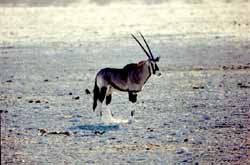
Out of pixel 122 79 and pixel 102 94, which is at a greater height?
pixel 122 79

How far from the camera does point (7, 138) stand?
1019cm

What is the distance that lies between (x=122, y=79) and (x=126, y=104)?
1636 mm

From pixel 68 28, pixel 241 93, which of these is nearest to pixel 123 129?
pixel 241 93

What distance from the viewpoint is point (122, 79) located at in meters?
11.7

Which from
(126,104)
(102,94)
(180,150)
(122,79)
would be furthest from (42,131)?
(126,104)

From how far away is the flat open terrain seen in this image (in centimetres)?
938

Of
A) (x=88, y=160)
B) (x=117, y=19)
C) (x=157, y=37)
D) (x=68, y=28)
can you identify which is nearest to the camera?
(x=88, y=160)

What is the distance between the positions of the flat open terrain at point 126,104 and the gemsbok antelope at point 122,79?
1.18 ft

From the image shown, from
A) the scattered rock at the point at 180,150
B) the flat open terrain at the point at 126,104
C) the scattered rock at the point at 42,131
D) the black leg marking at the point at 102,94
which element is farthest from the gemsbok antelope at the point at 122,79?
the scattered rock at the point at 180,150

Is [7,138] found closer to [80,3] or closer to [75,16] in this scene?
[75,16]

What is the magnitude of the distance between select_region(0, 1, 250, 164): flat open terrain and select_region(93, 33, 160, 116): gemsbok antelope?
36 cm

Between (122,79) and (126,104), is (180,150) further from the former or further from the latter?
(126,104)

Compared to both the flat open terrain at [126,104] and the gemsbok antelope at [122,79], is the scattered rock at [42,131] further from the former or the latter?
the gemsbok antelope at [122,79]

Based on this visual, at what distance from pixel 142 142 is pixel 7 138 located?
5.05 ft
